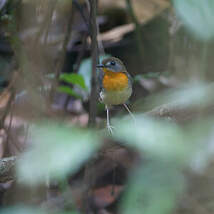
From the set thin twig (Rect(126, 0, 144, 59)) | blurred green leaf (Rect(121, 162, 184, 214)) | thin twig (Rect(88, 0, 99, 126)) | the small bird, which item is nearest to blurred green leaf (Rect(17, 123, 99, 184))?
blurred green leaf (Rect(121, 162, 184, 214))

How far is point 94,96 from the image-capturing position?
133 centimetres

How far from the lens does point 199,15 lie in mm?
1460

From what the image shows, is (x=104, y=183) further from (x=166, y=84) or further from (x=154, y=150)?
(x=154, y=150)

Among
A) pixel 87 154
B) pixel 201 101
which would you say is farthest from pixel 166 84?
pixel 87 154

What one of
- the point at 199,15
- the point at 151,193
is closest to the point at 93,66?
the point at 199,15

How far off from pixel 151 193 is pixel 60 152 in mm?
337

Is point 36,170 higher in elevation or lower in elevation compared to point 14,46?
higher

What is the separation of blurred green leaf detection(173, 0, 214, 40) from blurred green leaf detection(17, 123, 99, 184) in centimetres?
77

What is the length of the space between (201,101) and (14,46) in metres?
2.30

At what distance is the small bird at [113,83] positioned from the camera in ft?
11.7

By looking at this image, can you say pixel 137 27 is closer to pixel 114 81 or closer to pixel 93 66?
pixel 114 81

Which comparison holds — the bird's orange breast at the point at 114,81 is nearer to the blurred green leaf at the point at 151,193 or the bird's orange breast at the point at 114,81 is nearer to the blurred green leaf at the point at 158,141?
the blurred green leaf at the point at 151,193

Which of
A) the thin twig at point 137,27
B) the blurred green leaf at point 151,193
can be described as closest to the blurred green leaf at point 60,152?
the blurred green leaf at point 151,193

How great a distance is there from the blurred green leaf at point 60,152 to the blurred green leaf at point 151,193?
0.81 feet
